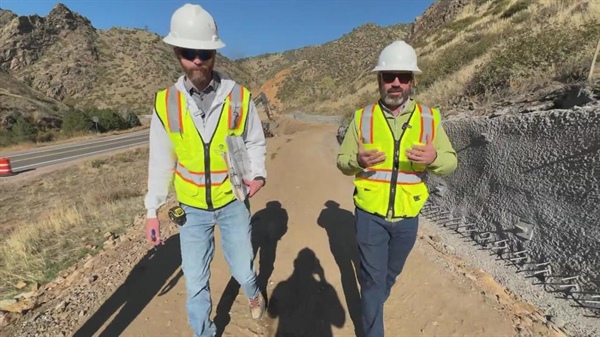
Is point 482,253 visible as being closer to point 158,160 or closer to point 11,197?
Answer: point 158,160

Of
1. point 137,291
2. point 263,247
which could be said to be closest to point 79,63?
point 263,247

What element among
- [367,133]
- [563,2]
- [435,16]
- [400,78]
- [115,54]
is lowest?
[367,133]

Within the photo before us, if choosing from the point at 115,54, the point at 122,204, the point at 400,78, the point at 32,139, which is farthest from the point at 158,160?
the point at 115,54

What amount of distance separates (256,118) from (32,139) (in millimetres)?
31234

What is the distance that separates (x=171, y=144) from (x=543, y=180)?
10.9 ft

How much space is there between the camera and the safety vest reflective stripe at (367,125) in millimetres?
2375

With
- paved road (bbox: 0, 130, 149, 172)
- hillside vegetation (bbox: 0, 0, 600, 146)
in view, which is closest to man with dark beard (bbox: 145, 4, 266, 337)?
hillside vegetation (bbox: 0, 0, 600, 146)

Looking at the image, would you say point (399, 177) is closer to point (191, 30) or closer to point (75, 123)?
point (191, 30)

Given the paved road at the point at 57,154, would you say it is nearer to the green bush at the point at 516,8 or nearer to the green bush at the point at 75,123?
the green bush at the point at 75,123

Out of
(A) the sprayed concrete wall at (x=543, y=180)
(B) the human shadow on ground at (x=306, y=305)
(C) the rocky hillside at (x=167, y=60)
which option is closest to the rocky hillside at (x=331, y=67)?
(C) the rocky hillside at (x=167, y=60)

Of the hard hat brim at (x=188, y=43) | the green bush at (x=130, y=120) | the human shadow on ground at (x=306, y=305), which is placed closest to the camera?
the hard hat brim at (x=188, y=43)

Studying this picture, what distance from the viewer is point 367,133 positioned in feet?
7.83

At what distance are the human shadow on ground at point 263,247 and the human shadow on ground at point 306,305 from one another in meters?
0.21

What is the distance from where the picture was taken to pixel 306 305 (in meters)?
3.43
